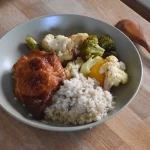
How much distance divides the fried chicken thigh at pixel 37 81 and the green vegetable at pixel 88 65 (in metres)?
0.08

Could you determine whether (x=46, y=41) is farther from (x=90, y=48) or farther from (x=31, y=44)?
(x=90, y=48)

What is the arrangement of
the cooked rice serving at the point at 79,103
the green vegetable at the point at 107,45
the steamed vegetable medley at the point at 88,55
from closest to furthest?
1. the cooked rice serving at the point at 79,103
2. the steamed vegetable medley at the point at 88,55
3. the green vegetable at the point at 107,45

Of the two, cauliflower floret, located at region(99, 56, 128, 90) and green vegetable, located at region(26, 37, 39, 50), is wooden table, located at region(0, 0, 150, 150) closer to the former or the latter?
cauliflower floret, located at region(99, 56, 128, 90)

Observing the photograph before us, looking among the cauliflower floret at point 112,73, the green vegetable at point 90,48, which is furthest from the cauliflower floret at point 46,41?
the cauliflower floret at point 112,73

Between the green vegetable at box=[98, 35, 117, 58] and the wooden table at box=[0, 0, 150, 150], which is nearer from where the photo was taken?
the wooden table at box=[0, 0, 150, 150]

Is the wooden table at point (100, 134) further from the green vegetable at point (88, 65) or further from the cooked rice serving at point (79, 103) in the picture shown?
the green vegetable at point (88, 65)

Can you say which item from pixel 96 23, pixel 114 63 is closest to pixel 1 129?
pixel 114 63

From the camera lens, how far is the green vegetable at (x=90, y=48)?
3.83 ft

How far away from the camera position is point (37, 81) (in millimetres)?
1026

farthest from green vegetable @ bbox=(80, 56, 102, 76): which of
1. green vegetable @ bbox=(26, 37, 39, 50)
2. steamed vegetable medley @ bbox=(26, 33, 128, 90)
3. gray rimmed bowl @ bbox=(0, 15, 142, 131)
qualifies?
green vegetable @ bbox=(26, 37, 39, 50)

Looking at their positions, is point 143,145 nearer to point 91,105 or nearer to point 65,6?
point 91,105

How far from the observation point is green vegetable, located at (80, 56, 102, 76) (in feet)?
3.68

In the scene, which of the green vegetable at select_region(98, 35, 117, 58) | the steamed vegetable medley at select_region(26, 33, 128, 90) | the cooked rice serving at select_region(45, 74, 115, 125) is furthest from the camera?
the green vegetable at select_region(98, 35, 117, 58)

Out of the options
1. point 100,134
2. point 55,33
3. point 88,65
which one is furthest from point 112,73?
point 55,33
